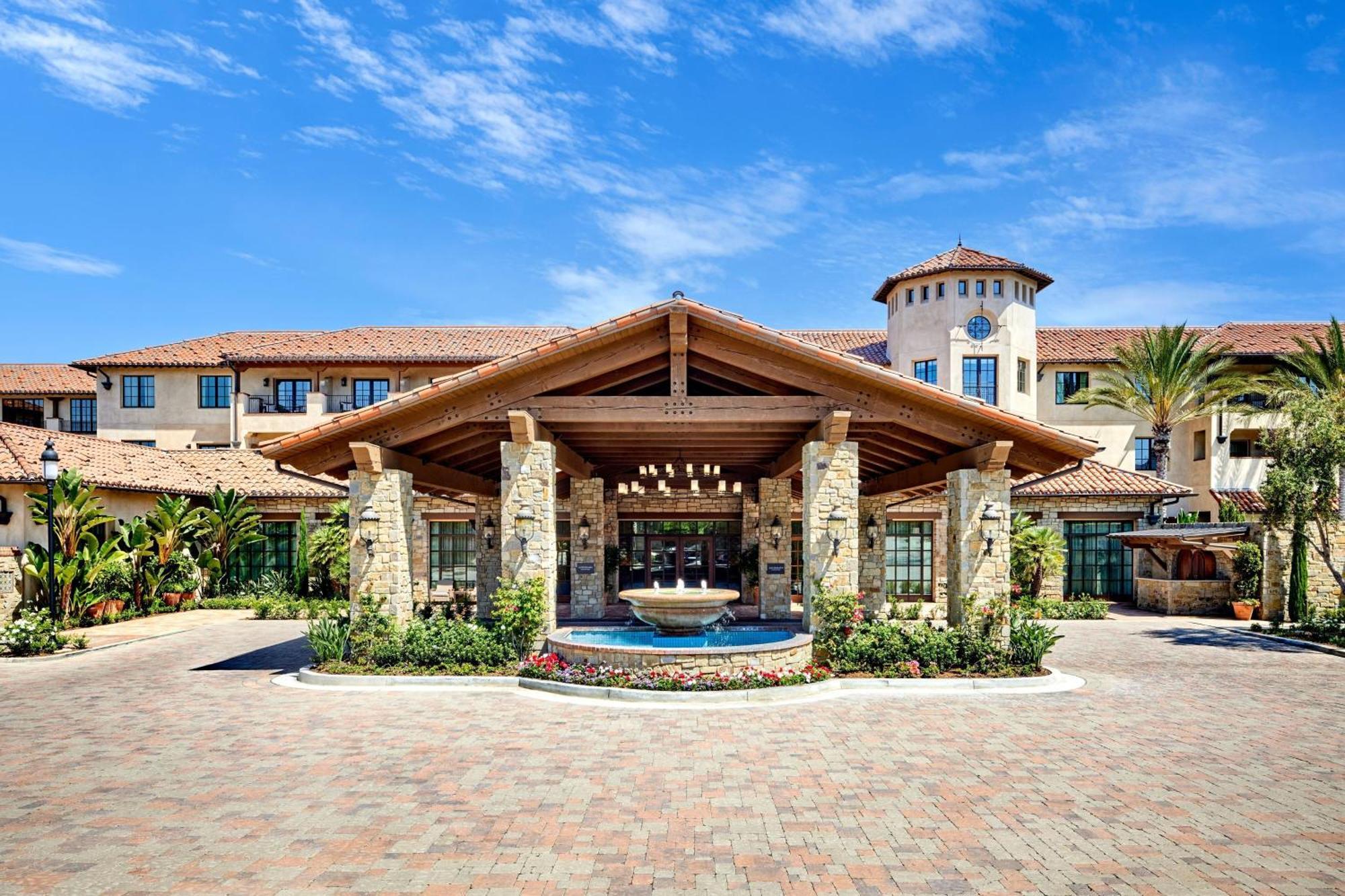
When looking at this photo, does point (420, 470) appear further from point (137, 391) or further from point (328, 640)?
point (137, 391)

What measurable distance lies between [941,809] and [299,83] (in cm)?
1664

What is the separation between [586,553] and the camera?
2384 cm

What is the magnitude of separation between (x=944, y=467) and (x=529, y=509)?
26.6ft

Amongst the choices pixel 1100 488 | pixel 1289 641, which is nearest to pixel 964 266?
pixel 1100 488

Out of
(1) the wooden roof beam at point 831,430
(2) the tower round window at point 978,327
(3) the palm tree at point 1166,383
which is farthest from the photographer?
(2) the tower round window at point 978,327

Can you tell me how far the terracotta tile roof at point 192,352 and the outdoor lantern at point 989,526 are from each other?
1319 inches

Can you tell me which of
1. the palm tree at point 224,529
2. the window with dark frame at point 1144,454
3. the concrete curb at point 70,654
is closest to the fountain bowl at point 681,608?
the concrete curb at point 70,654

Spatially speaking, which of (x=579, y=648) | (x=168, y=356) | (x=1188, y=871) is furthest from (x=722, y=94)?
(x=168, y=356)

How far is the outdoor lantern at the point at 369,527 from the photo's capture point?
14562mm

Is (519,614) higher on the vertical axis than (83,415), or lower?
lower

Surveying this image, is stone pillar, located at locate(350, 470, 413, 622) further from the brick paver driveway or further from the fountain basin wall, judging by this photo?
the fountain basin wall

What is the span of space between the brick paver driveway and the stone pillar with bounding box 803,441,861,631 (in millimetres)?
2446

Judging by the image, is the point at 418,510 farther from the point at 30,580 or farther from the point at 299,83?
→ the point at 299,83

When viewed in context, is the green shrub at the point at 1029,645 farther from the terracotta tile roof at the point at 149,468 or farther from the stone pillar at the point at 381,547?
the terracotta tile roof at the point at 149,468
